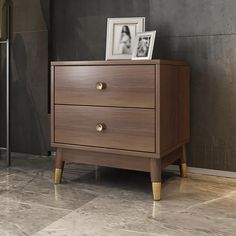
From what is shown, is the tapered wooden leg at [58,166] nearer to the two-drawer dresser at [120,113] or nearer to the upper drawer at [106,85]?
the two-drawer dresser at [120,113]

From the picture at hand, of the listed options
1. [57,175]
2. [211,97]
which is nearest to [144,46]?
[211,97]

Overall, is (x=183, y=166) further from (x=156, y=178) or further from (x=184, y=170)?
(x=156, y=178)

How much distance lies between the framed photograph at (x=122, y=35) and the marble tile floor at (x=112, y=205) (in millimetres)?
636

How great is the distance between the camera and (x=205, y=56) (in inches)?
73.0

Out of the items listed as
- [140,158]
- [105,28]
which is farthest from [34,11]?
[140,158]

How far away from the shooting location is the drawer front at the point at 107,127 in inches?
59.7

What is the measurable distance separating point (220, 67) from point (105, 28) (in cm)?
71

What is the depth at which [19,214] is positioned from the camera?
1.36 metres

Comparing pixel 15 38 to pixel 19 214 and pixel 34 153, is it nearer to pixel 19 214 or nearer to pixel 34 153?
pixel 34 153

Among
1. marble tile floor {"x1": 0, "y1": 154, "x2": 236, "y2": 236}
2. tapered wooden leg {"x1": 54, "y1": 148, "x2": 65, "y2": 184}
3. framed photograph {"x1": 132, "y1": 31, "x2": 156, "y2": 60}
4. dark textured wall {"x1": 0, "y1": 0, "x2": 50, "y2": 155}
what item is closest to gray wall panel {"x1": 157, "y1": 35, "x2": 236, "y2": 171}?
marble tile floor {"x1": 0, "y1": 154, "x2": 236, "y2": 236}

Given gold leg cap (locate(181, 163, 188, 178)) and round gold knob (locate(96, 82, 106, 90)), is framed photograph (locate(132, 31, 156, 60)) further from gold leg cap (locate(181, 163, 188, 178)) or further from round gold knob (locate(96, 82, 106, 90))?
gold leg cap (locate(181, 163, 188, 178))

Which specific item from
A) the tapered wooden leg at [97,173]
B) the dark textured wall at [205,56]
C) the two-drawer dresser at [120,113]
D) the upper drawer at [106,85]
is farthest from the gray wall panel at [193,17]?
the tapered wooden leg at [97,173]

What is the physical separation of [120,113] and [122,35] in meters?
0.53

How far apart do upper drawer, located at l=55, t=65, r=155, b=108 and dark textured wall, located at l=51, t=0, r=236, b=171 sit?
0.48 m
